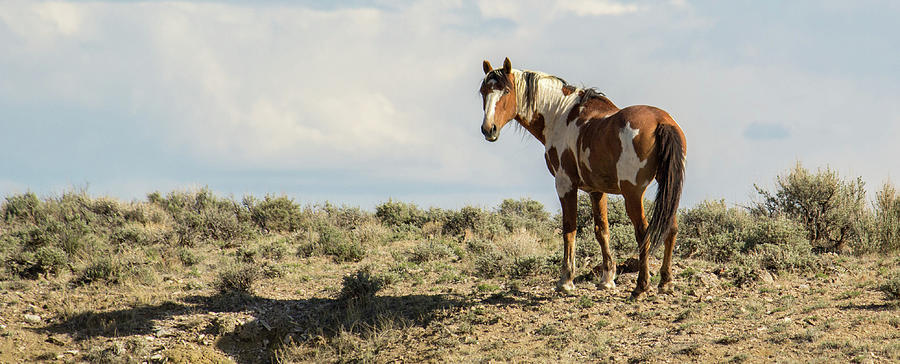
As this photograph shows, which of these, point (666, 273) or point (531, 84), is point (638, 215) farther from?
point (531, 84)

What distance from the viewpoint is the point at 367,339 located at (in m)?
8.67

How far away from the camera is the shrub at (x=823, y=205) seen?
12648 mm

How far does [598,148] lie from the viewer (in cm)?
818

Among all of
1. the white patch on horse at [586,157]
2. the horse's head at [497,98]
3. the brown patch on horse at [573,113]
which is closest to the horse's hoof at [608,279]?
the white patch on horse at [586,157]

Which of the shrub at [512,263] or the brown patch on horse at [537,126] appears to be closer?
the brown patch on horse at [537,126]

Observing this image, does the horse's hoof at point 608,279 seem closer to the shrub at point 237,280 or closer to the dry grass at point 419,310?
the dry grass at point 419,310

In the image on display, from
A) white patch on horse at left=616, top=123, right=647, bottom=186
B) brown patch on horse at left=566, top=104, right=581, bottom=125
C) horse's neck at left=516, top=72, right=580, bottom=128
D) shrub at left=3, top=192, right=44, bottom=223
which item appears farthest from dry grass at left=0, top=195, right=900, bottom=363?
shrub at left=3, top=192, right=44, bottom=223

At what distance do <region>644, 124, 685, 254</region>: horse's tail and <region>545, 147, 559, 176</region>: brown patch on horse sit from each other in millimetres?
1605

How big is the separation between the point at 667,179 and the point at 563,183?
158cm

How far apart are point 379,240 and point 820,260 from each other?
8152mm

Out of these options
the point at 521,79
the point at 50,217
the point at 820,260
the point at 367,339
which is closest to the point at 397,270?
the point at 367,339

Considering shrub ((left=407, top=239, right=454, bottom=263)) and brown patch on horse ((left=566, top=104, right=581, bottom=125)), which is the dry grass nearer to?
shrub ((left=407, top=239, right=454, bottom=263))

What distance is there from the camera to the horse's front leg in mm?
8844

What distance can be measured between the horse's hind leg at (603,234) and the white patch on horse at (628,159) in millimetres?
1090
